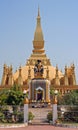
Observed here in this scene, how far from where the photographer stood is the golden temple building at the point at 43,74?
58656 millimetres

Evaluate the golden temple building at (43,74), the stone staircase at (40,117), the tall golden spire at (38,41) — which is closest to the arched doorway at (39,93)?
the golden temple building at (43,74)

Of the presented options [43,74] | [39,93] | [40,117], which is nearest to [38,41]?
[43,74]

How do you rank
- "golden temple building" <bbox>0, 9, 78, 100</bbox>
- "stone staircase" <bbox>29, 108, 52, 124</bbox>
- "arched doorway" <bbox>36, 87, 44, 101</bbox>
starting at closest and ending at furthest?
"stone staircase" <bbox>29, 108, 52, 124</bbox> → "arched doorway" <bbox>36, 87, 44, 101</bbox> → "golden temple building" <bbox>0, 9, 78, 100</bbox>

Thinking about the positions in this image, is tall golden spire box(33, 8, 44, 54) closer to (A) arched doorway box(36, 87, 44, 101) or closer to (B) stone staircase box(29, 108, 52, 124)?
(A) arched doorway box(36, 87, 44, 101)

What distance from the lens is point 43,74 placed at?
196 ft

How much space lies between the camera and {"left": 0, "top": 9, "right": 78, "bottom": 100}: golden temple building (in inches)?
2309

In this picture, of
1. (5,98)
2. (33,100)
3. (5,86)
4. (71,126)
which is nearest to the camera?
(71,126)

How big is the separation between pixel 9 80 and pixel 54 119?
3294 centimetres

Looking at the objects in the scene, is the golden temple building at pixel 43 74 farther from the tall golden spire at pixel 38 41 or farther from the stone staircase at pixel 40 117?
the stone staircase at pixel 40 117

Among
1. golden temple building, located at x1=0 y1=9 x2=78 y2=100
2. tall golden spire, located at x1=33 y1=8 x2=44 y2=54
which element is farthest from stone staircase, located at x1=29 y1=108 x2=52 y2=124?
tall golden spire, located at x1=33 y1=8 x2=44 y2=54

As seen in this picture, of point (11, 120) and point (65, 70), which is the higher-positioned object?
point (65, 70)

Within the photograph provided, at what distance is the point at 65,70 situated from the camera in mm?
61375

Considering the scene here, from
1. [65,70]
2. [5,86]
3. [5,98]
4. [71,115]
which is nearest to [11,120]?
[71,115]

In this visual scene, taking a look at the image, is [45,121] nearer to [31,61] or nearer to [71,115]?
[71,115]
